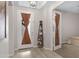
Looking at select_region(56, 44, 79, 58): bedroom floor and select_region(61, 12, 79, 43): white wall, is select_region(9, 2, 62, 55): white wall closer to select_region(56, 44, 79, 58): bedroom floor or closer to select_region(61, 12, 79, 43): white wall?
select_region(56, 44, 79, 58): bedroom floor

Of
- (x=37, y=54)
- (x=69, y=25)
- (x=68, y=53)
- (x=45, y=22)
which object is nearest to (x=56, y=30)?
(x=45, y=22)

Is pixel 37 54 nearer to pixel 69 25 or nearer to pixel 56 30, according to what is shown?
pixel 56 30

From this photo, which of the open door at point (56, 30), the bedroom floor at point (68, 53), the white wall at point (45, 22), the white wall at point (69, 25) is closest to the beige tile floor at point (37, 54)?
the bedroom floor at point (68, 53)

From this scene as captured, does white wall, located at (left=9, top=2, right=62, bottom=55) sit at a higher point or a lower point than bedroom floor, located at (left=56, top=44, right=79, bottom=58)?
higher

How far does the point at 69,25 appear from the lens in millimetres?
8898

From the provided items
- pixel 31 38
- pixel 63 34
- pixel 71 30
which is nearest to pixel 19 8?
pixel 31 38

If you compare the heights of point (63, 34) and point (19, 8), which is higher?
point (19, 8)

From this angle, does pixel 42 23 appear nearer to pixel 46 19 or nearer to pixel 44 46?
pixel 46 19

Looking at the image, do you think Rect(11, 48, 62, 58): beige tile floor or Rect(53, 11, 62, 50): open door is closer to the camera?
Rect(11, 48, 62, 58): beige tile floor

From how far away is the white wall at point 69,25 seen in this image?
8711 millimetres

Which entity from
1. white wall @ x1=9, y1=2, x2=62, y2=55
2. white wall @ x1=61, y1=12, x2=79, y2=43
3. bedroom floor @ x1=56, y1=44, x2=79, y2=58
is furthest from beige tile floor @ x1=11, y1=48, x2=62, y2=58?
white wall @ x1=61, y1=12, x2=79, y2=43

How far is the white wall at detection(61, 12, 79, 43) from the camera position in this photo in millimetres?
Result: 8711

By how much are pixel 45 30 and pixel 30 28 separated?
0.87 metres

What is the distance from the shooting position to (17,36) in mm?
6375
